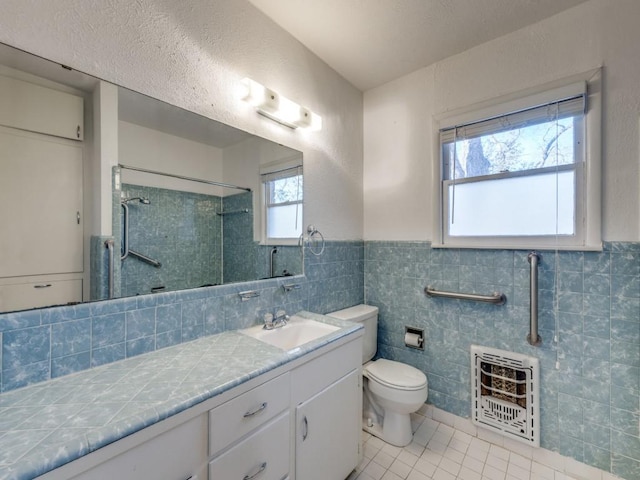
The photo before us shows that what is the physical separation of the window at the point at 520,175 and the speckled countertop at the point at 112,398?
1.45 metres

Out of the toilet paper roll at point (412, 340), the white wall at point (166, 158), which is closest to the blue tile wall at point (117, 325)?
the white wall at point (166, 158)

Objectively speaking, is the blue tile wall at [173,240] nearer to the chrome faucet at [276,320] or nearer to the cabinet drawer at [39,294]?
the cabinet drawer at [39,294]

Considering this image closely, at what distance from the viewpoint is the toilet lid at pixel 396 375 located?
5.77ft

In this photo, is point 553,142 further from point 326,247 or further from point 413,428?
point 413,428

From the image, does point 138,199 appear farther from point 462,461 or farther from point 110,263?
point 462,461

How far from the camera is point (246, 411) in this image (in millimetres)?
982

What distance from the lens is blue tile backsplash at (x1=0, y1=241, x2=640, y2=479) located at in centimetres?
102

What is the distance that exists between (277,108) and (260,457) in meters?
1.69

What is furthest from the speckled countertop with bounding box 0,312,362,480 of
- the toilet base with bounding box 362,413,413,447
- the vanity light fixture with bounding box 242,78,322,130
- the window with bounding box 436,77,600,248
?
the window with bounding box 436,77,600,248

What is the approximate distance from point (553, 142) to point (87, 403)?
8.12ft

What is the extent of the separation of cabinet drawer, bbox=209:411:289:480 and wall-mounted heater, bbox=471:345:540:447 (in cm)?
140

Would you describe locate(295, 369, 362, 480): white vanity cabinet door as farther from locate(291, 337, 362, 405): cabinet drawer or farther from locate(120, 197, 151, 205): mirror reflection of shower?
locate(120, 197, 151, 205): mirror reflection of shower

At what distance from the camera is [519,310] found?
1.76 metres

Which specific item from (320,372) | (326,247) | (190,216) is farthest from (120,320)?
(326,247)
